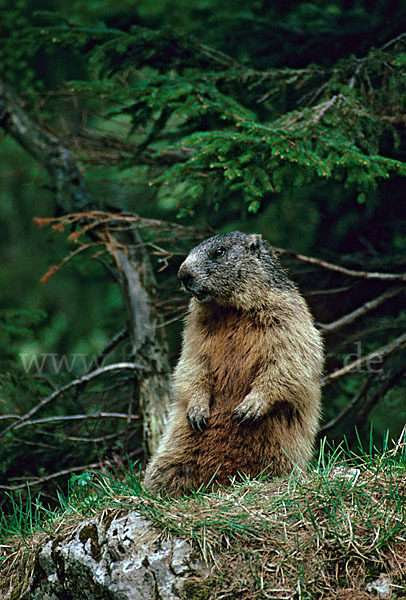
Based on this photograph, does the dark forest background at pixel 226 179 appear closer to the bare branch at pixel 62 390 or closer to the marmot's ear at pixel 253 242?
the bare branch at pixel 62 390

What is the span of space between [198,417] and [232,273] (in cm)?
110

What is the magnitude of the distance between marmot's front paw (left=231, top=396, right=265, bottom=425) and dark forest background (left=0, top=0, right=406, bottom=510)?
1.47 m

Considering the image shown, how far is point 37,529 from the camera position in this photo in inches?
152

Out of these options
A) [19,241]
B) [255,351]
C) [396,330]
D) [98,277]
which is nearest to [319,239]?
[396,330]

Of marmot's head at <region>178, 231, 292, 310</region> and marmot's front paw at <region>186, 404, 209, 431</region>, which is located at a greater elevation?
marmot's head at <region>178, 231, 292, 310</region>

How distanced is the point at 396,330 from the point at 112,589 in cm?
399

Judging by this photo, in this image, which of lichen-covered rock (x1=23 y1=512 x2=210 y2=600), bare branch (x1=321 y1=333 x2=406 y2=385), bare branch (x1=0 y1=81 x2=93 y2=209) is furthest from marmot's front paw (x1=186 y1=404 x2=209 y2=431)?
bare branch (x1=0 y1=81 x2=93 y2=209)

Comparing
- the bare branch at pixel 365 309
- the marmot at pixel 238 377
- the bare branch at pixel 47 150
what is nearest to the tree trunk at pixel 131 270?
the bare branch at pixel 47 150

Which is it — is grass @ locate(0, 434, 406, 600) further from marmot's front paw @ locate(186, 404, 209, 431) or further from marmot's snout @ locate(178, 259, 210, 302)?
marmot's snout @ locate(178, 259, 210, 302)

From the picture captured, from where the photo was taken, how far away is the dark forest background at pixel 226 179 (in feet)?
17.1

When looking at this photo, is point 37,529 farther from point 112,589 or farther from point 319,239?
point 319,239

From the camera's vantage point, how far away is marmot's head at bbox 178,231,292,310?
455 cm

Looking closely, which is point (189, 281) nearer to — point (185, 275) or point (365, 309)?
point (185, 275)

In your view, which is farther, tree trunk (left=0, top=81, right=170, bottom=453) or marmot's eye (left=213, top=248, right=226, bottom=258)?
tree trunk (left=0, top=81, right=170, bottom=453)
